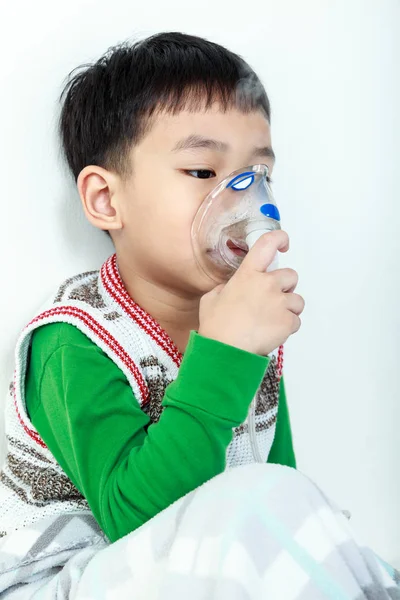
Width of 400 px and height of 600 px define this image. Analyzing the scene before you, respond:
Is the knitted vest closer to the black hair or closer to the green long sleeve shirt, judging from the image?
the green long sleeve shirt

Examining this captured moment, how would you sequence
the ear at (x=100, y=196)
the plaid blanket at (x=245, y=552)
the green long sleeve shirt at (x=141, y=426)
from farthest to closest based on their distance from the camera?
the ear at (x=100, y=196), the green long sleeve shirt at (x=141, y=426), the plaid blanket at (x=245, y=552)

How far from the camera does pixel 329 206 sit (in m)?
1.38

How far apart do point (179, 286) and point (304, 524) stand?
1.46 feet

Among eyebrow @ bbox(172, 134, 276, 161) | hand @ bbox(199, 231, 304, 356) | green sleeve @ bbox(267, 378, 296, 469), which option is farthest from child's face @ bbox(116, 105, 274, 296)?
green sleeve @ bbox(267, 378, 296, 469)

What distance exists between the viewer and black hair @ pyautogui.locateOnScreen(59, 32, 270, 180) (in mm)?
1044

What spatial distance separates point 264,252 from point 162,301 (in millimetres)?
224

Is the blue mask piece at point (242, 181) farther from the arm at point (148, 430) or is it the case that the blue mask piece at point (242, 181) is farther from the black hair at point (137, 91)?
the arm at point (148, 430)

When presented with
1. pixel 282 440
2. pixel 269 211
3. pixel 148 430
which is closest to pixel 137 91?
pixel 269 211

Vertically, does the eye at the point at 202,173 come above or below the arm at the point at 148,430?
above

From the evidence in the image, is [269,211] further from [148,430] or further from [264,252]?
[148,430]

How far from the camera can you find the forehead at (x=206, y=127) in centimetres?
101

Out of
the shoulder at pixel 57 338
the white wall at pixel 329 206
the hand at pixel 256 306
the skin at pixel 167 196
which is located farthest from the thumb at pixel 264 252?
the white wall at pixel 329 206

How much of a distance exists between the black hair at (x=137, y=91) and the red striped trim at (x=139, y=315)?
0.46 ft

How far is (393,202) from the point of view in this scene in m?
1.44
